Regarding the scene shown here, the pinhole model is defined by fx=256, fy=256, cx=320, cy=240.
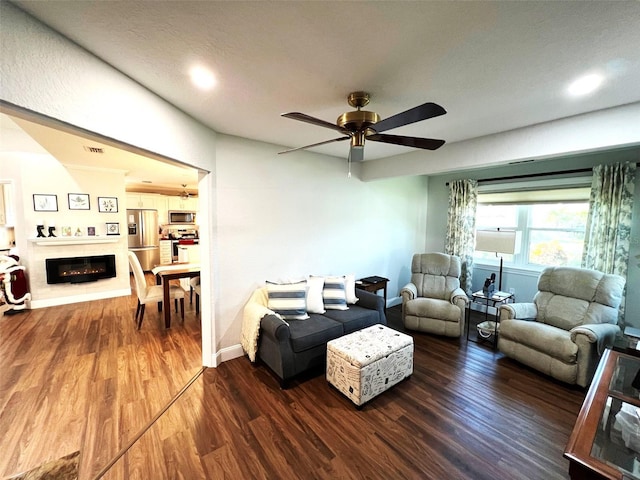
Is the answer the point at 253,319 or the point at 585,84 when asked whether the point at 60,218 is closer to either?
the point at 253,319

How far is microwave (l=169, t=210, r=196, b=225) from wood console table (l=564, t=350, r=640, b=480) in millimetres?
9001

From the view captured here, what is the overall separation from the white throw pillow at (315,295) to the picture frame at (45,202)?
16.1 feet

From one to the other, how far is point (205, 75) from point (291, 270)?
241 cm

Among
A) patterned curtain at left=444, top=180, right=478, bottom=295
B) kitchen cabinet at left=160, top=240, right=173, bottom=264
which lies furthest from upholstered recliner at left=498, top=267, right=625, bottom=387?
kitchen cabinet at left=160, top=240, right=173, bottom=264

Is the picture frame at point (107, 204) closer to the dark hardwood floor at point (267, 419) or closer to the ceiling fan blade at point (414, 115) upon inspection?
the dark hardwood floor at point (267, 419)

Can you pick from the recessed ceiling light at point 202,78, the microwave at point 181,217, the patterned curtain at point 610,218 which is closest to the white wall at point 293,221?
the recessed ceiling light at point 202,78

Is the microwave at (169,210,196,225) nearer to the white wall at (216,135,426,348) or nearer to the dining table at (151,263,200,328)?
the dining table at (151,263,200,328)

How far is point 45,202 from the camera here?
4.49m

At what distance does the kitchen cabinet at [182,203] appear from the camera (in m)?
7.90

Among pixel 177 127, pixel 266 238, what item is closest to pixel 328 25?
pixel 177 127

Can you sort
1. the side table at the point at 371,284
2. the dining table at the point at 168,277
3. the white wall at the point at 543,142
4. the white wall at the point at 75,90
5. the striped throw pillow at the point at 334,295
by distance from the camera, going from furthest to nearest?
the side table at the point at 371,284, the dining table at the point at 168,277, the striped throw pillow at the point at 334,295, the white wall at the point at 543,142, the white wall at the point at 75,90

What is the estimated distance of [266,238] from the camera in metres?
3.25

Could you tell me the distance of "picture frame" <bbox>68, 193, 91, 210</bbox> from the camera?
15.5ft

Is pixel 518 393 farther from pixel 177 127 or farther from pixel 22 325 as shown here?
pixel 22 325
